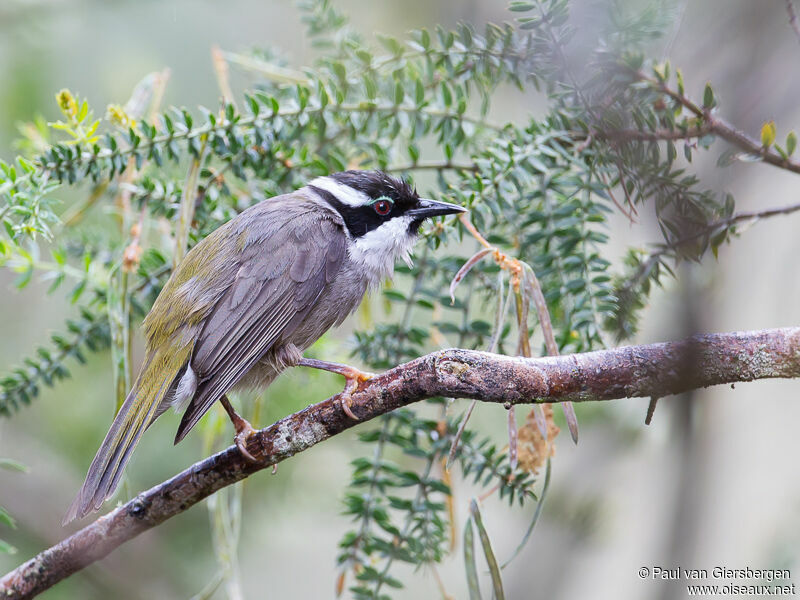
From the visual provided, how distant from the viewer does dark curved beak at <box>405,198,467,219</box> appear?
309 cm

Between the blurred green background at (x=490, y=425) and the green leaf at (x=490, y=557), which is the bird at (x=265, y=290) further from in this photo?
the green leaf at (x=490, y=557)

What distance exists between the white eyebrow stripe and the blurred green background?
0.69 meters

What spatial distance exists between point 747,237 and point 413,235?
4.25ft

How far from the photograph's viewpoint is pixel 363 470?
2770mm

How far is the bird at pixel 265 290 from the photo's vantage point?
2994 millimetres

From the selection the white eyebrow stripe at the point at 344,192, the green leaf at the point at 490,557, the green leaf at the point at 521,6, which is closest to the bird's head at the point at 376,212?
the white eyebrow stripe at the point at 344,192

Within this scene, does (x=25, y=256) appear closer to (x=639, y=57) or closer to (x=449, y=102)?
(x=449, y=102)

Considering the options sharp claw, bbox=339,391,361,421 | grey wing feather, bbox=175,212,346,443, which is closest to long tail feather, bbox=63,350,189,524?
grey wing feather, bbox=175,212,346,443

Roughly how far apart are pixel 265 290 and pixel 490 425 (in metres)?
1.80

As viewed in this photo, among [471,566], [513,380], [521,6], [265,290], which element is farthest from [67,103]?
[471,566]

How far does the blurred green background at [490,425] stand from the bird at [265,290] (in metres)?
0.29

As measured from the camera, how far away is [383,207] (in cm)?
354

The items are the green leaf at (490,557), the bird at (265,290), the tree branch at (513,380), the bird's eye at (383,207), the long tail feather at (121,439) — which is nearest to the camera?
the tree branch at (513,380)

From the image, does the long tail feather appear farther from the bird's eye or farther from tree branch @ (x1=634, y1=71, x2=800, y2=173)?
tree branch @ (x1=634, y1=71, x2=800, y2=173)
